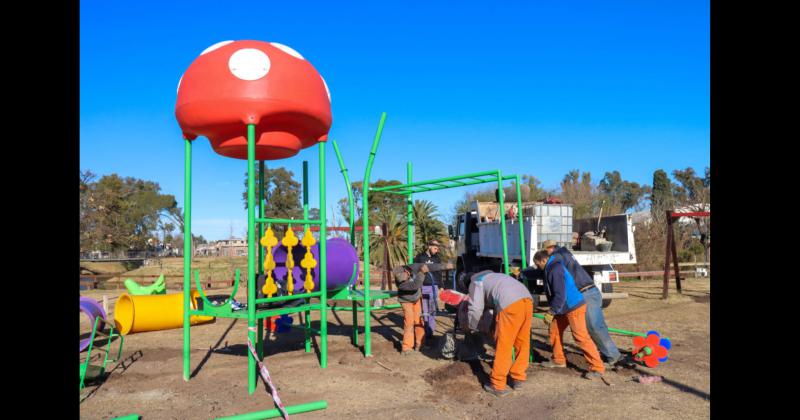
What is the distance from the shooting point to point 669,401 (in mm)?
5289

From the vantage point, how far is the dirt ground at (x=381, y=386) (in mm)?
5133

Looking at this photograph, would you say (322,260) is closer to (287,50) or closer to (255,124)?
(255,124)

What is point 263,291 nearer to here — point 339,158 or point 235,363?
point 235,363

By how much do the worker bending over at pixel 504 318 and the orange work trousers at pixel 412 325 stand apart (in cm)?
195

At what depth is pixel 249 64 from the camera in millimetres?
5844

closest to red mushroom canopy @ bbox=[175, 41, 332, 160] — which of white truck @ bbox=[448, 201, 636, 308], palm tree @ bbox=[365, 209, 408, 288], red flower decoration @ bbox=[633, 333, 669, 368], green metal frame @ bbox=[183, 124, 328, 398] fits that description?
green metal frame @ bbox=[183, 124, 328, 398]

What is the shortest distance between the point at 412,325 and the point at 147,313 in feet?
18.4

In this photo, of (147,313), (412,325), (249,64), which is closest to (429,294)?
(412,325)

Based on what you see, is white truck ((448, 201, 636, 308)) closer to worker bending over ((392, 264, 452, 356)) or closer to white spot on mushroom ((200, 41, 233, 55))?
worker bending over ((392, 264, 452, 356))

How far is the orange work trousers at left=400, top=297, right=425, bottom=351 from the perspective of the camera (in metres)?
7.68

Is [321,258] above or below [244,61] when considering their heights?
below

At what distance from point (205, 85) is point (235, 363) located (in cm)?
397
